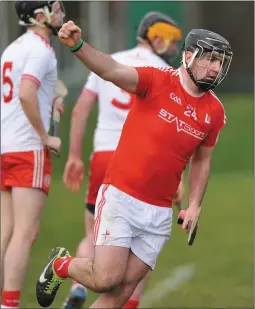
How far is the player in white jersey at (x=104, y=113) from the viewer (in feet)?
30.1

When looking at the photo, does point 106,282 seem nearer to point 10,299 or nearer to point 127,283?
point 127,283

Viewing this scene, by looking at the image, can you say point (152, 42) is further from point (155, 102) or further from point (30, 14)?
point (155, 102)

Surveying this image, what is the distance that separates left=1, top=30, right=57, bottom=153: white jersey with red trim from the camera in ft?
27.3

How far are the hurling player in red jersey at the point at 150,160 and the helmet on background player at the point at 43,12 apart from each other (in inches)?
65.4

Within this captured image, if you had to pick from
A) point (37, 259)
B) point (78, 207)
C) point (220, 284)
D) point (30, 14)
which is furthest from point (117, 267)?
point (78, 207)

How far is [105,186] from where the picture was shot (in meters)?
7.20

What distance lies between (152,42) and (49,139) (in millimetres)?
1570

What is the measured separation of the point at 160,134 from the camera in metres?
7.02

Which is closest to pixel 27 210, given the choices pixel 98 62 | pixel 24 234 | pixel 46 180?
pixel 24 234

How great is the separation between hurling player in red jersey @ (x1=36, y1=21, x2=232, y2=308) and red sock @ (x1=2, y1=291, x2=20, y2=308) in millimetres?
964

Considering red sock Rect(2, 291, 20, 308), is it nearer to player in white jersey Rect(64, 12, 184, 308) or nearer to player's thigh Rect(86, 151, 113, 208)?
player in white jersey Rect(64, 12, 184, 308)

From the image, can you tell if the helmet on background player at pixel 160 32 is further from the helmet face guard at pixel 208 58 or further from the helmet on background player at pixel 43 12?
the helmet face guard at pixel 208 58

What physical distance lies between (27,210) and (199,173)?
1.49 m

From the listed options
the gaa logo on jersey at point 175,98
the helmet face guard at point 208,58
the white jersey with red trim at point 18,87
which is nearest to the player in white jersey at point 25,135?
the white jersey with red trim at point 18,87
